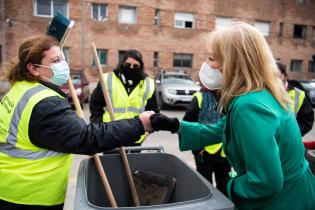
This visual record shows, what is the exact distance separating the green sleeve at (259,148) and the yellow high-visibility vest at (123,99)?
213 centimetres

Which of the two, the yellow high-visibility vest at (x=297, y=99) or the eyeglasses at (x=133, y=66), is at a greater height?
the eyeglasses at (x=133, y=66)

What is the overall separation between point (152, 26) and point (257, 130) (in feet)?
68.9

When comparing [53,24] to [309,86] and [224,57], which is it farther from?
[309,86]

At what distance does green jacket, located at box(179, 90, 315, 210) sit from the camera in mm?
1379

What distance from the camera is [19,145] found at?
1871 millimetres

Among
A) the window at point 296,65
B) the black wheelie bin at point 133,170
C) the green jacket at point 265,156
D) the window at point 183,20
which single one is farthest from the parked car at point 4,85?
the window at point 296,65

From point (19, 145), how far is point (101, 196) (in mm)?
702

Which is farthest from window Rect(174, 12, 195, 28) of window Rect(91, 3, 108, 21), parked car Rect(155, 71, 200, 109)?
parked car Rect(155, 71, 200, 109)

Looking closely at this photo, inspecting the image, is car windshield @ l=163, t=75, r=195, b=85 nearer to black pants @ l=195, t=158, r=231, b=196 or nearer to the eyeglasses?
the eyeglasses

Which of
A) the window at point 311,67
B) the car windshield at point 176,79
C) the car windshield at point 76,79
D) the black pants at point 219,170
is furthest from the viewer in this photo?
the window at point 311,67

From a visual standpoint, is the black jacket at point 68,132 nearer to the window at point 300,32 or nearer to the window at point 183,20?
the window at point 183,20

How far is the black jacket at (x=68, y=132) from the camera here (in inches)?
69.9

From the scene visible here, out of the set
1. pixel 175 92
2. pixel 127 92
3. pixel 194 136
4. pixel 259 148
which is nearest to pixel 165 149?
pixel 127 92

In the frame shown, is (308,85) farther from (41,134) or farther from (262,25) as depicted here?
(41,134)
